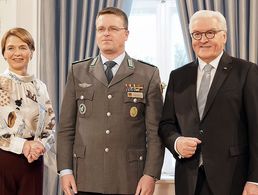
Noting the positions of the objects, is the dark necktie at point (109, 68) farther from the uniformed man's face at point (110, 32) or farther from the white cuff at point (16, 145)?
the white cuff at point (16, 145)

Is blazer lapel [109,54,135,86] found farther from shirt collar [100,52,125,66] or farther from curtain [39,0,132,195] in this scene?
curtain [39,0,132,195]

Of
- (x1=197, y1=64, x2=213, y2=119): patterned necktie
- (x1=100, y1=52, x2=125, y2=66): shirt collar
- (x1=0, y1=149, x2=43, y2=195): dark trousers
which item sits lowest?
(x1=0, y1=149, x2=43, y2=195): dark trousers

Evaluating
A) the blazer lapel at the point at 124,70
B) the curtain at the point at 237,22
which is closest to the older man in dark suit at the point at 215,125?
the blazer lapel at the point at 124,70

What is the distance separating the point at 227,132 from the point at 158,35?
1.53 meters

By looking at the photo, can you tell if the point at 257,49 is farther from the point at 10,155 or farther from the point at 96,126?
the point at 10,155

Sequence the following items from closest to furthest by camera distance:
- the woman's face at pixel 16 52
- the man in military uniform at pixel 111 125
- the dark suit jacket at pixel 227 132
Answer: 1. the dark suit jacket at pixel 227 132
2. the man in military uniform at pixel 111 125
3. the woman's face at pixel 16 52

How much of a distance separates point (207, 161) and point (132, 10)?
174 centimetres

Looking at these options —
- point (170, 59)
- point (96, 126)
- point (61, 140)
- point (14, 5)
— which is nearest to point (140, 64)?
point (96, 126)

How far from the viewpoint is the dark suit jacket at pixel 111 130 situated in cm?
210

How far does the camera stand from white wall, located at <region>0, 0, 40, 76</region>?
3104 millimetres

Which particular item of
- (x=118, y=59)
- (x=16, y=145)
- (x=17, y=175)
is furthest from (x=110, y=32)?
(x=17, y=175)

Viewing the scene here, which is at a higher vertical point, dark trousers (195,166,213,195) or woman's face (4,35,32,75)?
woman's face (4,35,32,75)

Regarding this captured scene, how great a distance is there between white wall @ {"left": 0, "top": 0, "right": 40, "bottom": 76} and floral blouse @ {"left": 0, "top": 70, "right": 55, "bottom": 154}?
882 mm

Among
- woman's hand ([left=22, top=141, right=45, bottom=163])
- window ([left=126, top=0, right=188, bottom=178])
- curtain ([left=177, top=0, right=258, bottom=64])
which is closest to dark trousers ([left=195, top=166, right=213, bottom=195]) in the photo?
woman's hand ([left=22, top=141, right=45, bottom=163])
